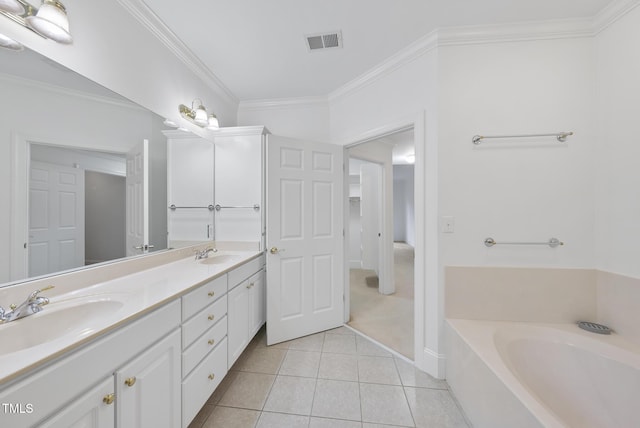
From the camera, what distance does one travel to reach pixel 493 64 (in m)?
1.66

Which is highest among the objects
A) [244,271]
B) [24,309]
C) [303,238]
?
[303,238]

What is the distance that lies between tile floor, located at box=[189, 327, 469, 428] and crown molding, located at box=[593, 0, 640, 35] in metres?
2.61

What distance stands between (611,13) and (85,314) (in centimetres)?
335

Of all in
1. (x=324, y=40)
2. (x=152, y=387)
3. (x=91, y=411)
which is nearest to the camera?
(x=91, y=411)

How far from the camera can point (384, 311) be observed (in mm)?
2879

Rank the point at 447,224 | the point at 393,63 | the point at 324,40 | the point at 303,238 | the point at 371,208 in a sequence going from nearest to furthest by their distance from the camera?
the point at 447,224
the point at 324,40
the point at 393,63
the point at 303,238
the point at 371,208

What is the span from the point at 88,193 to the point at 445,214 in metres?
2.21

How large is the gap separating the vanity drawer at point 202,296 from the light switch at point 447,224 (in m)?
1.59

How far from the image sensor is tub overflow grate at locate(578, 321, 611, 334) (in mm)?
1450

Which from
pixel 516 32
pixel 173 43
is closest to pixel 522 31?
pixel 516 32

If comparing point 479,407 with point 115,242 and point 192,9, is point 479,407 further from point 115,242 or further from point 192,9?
point 192,9

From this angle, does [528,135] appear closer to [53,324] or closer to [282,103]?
[282,103]

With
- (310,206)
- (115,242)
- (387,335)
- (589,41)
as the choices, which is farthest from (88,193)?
(589,41)

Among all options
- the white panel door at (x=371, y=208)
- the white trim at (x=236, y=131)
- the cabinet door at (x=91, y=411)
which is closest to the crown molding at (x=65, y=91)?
the white trim at (x=236, y=131)
